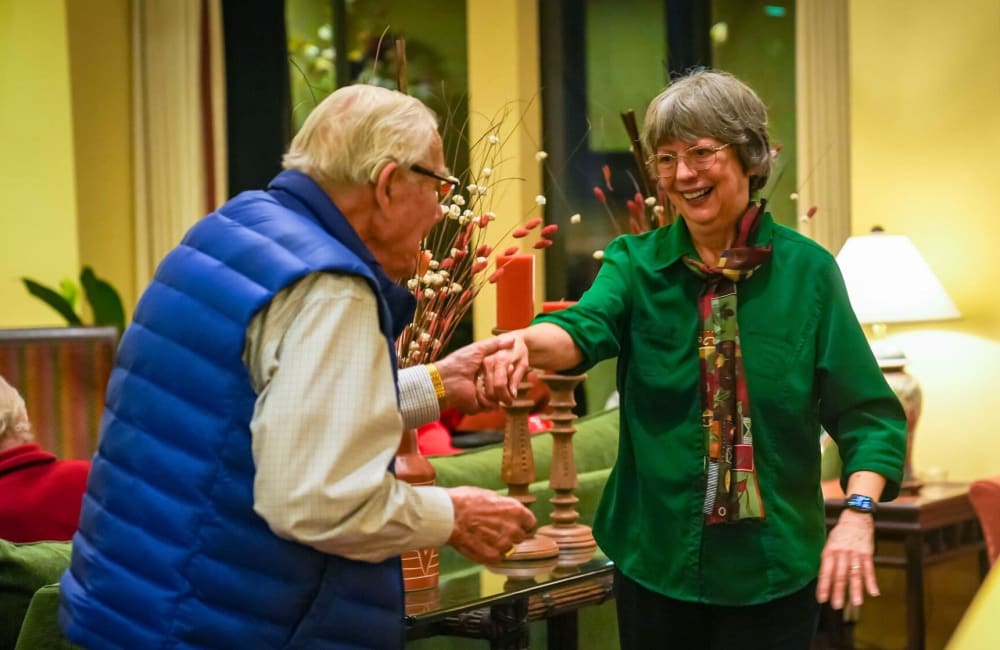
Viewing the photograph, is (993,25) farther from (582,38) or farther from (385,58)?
(385,58)

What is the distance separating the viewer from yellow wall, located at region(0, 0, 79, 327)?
584 cm

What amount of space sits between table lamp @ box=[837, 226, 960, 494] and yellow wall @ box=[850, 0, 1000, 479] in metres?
0.24

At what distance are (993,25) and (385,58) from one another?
3.34m

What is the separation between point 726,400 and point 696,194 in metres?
0.28

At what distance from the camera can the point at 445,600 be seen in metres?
2.30

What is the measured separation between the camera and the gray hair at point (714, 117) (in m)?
1.83

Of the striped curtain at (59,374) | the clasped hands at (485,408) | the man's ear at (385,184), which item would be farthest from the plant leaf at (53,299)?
the man's ear at (385,184)

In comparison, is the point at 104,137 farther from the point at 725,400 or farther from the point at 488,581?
the point at 725,400

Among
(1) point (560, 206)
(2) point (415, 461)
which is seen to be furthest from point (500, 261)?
(1) point (560, 206)

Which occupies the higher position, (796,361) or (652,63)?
(652,63)

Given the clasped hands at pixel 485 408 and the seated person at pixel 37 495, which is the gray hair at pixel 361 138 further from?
the seated person at pixel 37 495

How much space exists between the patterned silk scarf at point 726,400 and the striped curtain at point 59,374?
3494 mm

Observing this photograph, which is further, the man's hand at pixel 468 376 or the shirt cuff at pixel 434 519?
the man's hand at pixel 468 376

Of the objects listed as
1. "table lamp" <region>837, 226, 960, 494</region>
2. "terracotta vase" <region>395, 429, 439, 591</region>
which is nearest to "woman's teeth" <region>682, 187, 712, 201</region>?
"terracotta vase" <region>395, 429, 439, 591</region>
